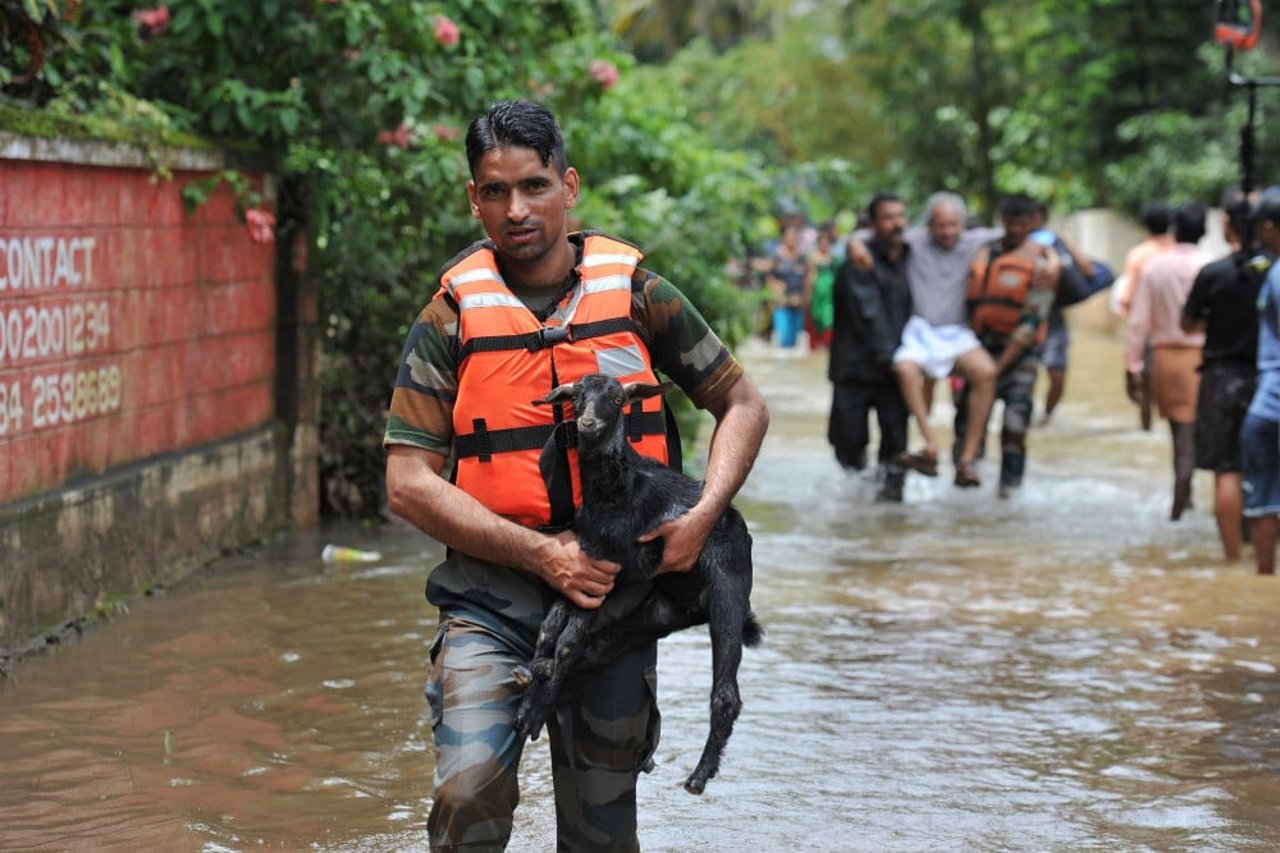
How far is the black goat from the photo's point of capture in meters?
4.04

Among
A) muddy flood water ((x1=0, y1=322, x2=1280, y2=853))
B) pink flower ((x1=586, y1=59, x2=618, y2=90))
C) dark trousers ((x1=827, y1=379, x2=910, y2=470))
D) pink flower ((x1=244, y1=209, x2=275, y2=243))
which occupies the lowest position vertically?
muddy flood water ((x1=0, y1=322, x2=1280, y2=853))

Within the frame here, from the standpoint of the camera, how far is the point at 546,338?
13.6 ft

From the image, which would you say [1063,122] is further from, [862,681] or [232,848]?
[232,848]

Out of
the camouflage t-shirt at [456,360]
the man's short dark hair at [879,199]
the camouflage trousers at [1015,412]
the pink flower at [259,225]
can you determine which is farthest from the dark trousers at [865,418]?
the camouflage t-shirt at [456,360]

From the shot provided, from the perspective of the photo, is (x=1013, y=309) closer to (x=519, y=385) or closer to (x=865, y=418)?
(x=865, y=418)

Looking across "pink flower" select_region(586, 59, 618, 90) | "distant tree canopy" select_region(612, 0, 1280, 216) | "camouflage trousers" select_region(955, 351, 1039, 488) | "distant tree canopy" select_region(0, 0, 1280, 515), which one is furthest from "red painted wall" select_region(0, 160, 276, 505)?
"distant tree canopy" select_region(612, 0, 1280, 216)

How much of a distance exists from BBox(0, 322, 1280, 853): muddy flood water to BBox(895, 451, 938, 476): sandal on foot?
78 centimetres

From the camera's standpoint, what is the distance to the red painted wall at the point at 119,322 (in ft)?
25.2

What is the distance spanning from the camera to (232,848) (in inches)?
217

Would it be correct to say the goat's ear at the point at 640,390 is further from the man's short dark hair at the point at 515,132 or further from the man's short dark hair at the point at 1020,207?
Result: the man's short dark hair at the point at 1020,207

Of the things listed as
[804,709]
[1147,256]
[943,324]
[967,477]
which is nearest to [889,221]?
[943,324]

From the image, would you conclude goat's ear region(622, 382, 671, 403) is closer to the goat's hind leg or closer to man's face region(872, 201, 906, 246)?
the goat's hind leg

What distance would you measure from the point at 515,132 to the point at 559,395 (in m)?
0.57

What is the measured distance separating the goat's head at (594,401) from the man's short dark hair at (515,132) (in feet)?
1.65
